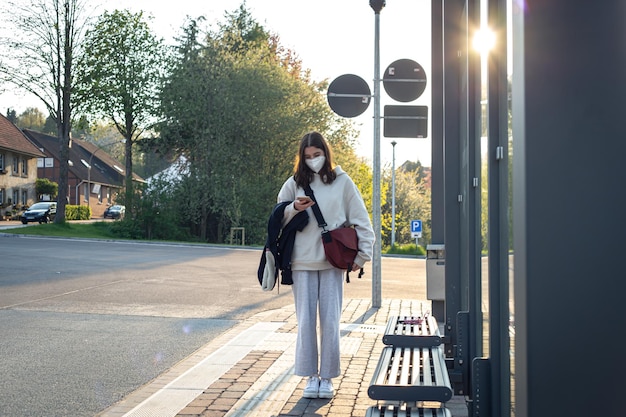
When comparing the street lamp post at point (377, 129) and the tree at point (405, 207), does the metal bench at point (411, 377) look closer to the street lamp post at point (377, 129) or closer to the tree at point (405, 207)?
the street lamp post at point (377, 129)

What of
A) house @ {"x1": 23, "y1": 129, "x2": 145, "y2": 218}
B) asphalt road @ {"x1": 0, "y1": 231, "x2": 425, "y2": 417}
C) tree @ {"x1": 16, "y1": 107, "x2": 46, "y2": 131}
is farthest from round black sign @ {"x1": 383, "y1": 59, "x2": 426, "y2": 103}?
tree @ {"x1": 16, "y1": 107, "x2": 46, "y2": 131}

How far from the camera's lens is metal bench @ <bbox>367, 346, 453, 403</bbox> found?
3.97 meters

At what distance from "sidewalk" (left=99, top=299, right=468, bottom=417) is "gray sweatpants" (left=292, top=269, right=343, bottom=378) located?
0.23 m

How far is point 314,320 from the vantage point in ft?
19.1

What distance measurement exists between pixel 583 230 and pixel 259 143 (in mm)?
37446

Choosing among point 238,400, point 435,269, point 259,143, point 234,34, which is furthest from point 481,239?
point 234,34

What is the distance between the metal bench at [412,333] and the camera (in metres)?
5.52

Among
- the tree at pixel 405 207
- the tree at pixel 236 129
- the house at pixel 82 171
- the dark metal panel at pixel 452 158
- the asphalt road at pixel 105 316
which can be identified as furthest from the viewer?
the house at pixel 82 171

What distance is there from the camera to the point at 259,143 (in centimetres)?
3934

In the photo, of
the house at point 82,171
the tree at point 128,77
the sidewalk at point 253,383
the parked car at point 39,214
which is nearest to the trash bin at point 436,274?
the sidewalk at point 253,383

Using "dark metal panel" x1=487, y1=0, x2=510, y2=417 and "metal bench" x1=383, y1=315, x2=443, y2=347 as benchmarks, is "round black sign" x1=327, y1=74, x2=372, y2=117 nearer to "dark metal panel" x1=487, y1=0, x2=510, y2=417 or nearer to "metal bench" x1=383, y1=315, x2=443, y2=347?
"metal bench" x1=383, y1=315, x2=443, y2=347

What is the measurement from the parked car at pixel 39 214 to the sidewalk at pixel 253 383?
4962 cm

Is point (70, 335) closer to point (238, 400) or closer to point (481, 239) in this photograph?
point (238, 400)

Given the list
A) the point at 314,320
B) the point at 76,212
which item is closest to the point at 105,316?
the point at 314,320
